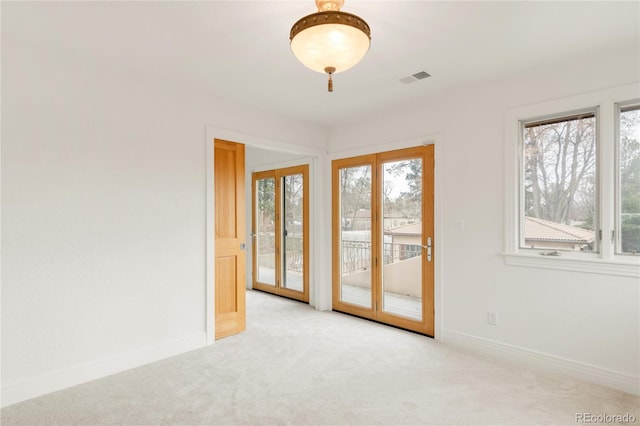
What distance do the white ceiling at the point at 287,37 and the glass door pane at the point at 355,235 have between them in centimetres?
138

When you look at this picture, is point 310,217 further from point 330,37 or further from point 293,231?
point 330,37

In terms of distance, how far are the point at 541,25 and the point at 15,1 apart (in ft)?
10.6

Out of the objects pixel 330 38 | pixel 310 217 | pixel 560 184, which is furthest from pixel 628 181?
pixel 310 217

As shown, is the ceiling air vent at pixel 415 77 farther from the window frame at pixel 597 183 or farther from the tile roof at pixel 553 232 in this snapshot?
the tile roof at pixel 553 232

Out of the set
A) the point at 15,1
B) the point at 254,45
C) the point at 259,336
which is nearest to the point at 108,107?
the point at 15,1

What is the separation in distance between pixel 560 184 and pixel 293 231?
3.52 m

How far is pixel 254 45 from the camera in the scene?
2488 millimetres

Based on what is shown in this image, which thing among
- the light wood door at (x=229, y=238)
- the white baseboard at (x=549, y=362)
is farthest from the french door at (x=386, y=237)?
the light wood door at (x=229, y=238)

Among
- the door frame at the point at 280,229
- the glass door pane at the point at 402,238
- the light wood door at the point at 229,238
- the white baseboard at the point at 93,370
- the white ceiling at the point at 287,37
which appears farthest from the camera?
the door frame at the point at 280,229

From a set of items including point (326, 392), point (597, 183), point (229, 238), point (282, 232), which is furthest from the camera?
point (282, 232)

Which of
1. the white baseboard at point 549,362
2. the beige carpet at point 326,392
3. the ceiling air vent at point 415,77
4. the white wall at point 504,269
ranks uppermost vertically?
the ceiling air vent at point 415,77

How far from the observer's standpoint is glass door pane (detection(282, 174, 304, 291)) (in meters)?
5.21

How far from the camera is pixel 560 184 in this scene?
289cm

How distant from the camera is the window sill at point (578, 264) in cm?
250
